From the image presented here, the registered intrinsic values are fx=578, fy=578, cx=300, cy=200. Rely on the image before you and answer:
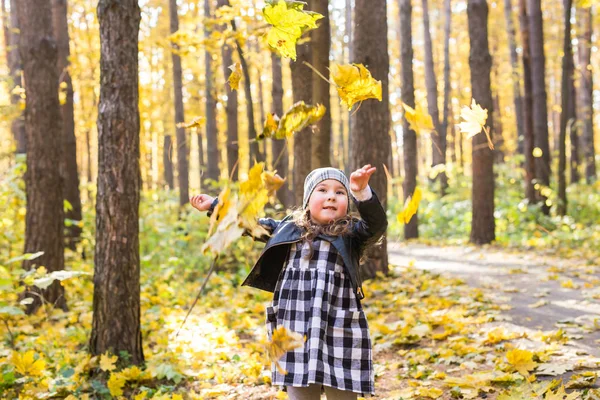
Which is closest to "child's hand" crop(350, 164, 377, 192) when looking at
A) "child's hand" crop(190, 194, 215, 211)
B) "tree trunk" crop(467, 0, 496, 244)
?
"child's hand" crop(190, 194, 215, 211)

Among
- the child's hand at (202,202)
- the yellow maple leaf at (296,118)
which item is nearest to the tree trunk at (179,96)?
the child's hand at (202,202)

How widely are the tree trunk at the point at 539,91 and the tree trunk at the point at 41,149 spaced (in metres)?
10.6

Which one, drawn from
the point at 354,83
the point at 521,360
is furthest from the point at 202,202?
the point at 521,360

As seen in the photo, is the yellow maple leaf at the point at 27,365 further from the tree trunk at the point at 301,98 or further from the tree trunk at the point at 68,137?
the tree trunk at the point at 68,137

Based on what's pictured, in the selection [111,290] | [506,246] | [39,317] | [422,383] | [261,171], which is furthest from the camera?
[506,246]

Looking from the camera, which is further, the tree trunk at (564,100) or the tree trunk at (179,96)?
the tree trunk at (179,96)

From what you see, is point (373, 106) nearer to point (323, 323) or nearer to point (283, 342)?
point (323, 323)

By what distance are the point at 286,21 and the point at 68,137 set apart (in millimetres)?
8337

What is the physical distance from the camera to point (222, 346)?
541 cm

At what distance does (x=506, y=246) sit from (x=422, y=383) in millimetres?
7933

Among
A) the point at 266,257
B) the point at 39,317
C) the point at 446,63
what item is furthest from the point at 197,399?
the point at 446,63

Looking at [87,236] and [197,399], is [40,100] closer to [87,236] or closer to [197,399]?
[87,236]

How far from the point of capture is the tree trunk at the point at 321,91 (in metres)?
6.62

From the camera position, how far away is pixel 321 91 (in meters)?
6.68
